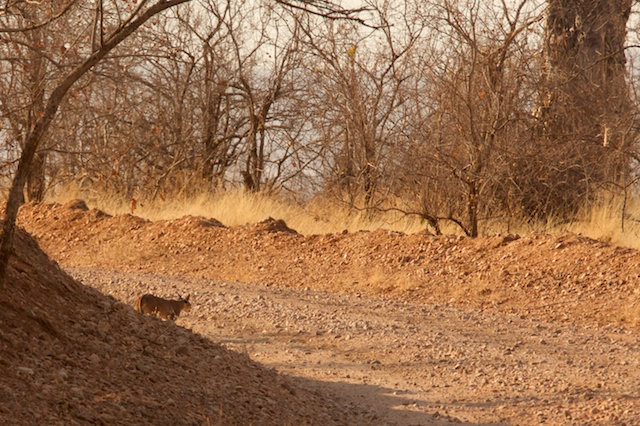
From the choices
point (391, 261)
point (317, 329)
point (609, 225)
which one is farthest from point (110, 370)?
point (609, 225)

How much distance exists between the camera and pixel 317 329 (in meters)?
7.07

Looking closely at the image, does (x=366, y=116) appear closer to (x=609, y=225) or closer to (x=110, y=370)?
(x=609, y=225)

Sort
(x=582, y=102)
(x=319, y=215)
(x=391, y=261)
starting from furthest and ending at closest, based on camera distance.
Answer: (x=319, y=215), (x=582, y=102), (x=391, y=261)

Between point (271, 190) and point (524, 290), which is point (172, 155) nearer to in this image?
point (271, 190)

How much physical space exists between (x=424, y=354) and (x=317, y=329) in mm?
1074

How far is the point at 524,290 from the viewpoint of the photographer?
8.82 meters

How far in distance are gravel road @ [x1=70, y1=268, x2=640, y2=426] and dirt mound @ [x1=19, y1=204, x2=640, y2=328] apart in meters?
0.51

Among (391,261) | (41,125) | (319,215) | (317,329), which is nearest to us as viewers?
(41,125)

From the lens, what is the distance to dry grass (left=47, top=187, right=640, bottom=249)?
11590mm

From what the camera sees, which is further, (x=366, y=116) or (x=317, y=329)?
(x=366, y=116)

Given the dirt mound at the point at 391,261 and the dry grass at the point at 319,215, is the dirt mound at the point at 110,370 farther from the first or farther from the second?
the dry grass at the point at 319,215

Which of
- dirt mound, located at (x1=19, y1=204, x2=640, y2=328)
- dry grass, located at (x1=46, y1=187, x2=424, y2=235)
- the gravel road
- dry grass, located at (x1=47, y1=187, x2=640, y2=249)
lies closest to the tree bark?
the gravel road

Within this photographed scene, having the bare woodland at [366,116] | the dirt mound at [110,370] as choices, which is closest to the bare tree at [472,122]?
the bare woodland at [366,116]

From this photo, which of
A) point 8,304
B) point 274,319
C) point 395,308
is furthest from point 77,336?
point 395,308
